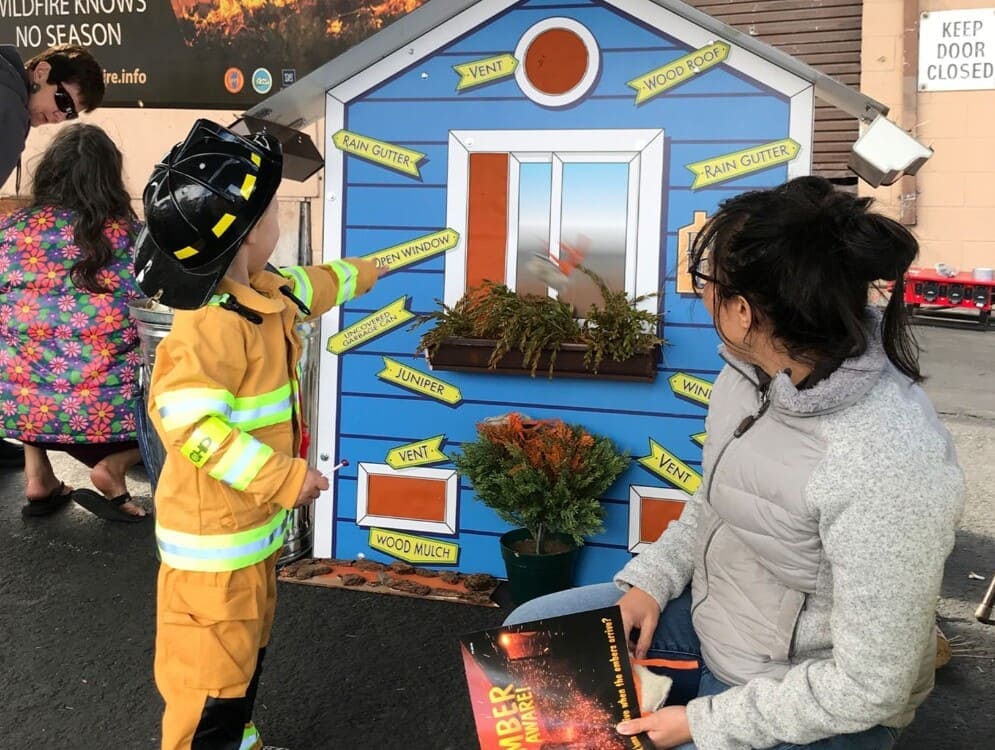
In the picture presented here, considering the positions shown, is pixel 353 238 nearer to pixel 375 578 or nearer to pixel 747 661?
pixel 375 578

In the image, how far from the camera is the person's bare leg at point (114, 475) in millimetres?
4344

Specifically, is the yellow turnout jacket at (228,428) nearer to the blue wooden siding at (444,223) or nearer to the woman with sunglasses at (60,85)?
the blue wooden siding at (444,223)

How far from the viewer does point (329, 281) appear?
110 inches

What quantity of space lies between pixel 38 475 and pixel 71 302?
94 centimetres

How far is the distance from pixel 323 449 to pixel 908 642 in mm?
2559

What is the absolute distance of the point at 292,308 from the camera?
2.42 meters

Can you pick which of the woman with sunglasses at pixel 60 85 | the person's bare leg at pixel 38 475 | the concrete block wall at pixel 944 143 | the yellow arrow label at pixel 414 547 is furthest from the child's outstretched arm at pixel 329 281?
the concrete block wall at pixel 944 143

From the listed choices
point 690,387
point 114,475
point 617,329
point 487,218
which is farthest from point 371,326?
point 114,475

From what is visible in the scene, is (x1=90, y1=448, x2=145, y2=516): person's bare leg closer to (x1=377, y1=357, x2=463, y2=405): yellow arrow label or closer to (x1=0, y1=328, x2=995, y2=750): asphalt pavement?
(x1=0, y1=328, x2=995, y2=750): asphalt pavement

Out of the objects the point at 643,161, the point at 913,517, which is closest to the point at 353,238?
the point at 643,161

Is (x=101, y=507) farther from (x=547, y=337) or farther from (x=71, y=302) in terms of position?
(x=547, y=337)

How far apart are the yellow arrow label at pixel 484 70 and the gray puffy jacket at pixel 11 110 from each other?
1643mm

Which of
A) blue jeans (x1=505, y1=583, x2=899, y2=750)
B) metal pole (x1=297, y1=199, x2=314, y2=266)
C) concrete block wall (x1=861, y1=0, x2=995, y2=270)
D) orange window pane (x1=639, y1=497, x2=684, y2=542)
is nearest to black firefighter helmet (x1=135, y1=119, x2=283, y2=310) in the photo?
blue jeans (x1=505, y1=583, x2=899, y2=750)

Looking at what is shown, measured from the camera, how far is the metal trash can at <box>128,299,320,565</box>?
346 cm
